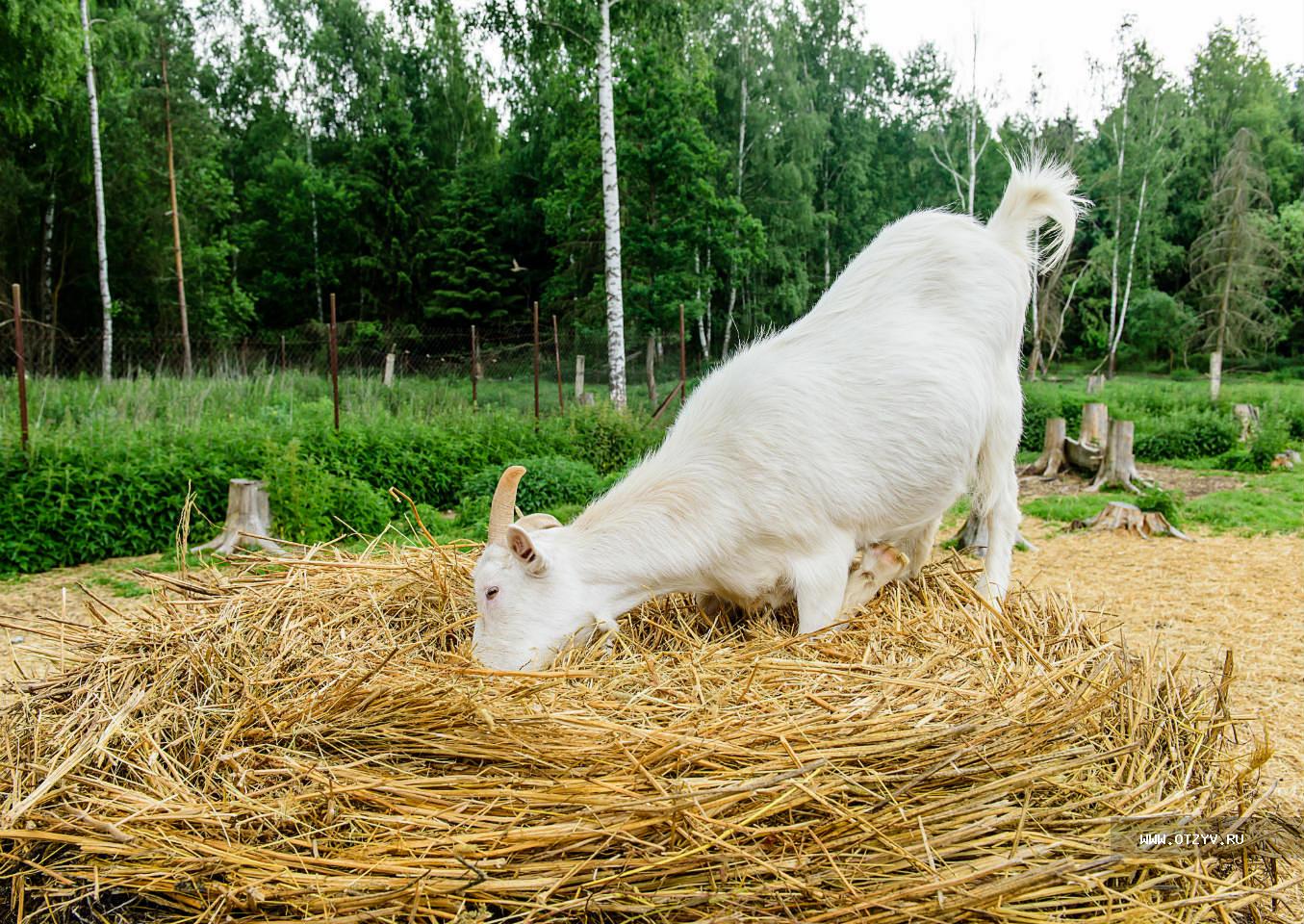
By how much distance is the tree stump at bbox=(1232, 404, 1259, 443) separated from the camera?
774 inches

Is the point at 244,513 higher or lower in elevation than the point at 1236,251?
lower

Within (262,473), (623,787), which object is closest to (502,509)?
(623,787)

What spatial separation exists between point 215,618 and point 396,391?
16.0 meters

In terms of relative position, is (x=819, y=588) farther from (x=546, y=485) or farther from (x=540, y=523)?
(x=546, y=485)

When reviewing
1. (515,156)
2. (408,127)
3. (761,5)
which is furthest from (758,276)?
(408,127)

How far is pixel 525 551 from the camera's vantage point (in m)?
3.04

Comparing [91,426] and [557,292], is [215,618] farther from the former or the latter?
[557,292]

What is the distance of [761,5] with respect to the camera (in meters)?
34.9

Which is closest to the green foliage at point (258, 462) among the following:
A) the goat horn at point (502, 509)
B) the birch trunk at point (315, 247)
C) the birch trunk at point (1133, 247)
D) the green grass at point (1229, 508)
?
the goat horn at point (502, 509)

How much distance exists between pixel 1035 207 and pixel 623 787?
3466 millimetres

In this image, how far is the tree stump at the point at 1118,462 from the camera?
15000 mm

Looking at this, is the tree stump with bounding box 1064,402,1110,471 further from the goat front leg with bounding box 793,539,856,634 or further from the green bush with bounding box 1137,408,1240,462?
the goat front leg with bounding box 793,539,856,634

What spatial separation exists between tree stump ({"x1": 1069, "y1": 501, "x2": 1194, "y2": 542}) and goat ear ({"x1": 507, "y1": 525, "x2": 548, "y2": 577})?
35.3 feet

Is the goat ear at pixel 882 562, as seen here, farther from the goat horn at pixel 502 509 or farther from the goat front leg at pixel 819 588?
the goat horn at pixel 502 509
